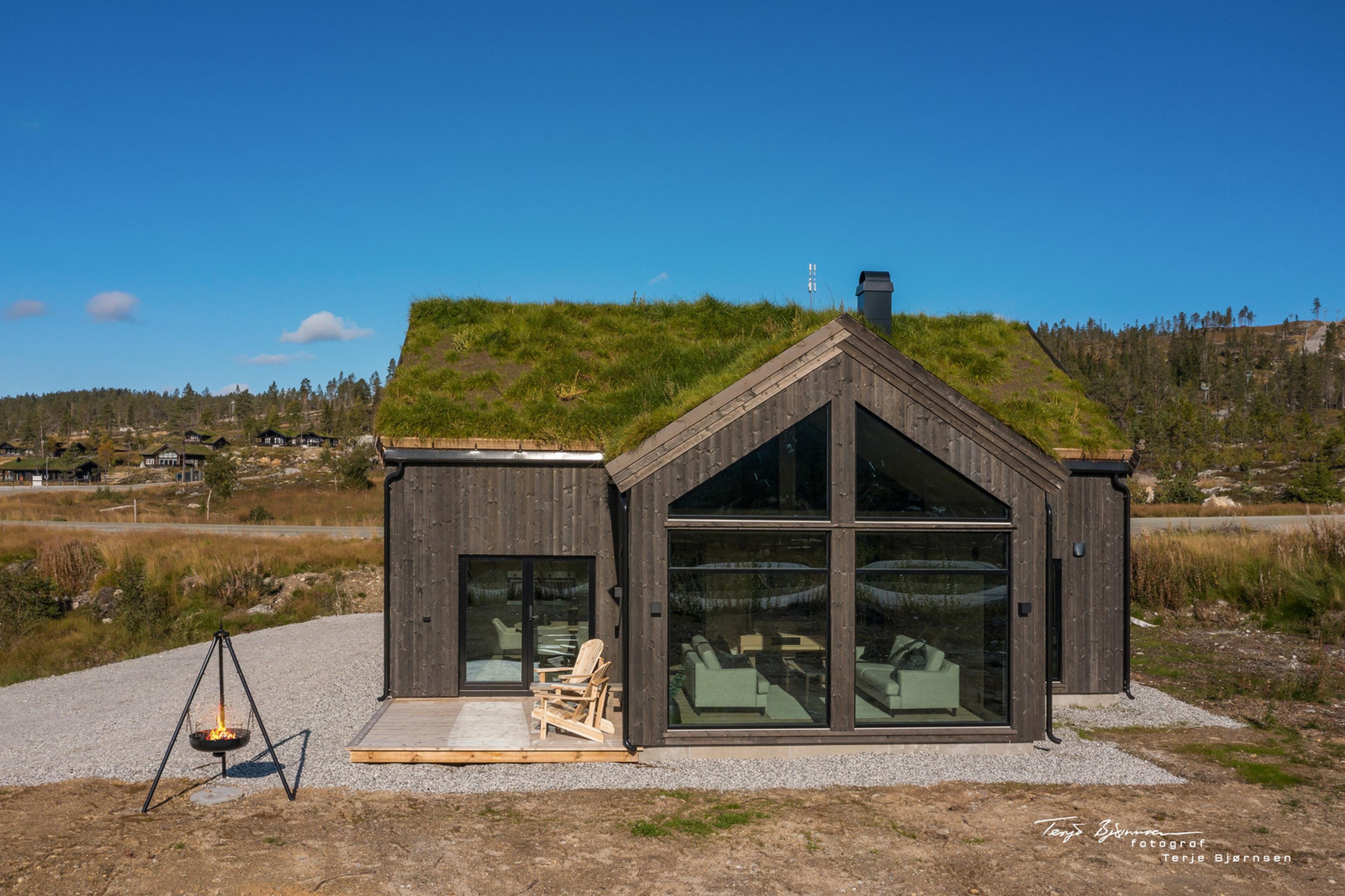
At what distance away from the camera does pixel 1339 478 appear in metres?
53.9

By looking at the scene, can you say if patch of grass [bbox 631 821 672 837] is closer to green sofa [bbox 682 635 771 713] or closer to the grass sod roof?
green sofa [bbox 682 635 771 713]

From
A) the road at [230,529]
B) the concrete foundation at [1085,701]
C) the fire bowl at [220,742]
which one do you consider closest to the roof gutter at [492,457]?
the fire bowl at [220,742]

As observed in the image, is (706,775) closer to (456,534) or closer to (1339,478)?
(456,534)

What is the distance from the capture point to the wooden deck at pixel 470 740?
880 cm

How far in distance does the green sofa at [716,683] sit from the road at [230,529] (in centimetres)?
2021

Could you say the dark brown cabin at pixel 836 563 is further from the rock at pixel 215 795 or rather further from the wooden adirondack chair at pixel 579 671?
the rock at pixel 215 795

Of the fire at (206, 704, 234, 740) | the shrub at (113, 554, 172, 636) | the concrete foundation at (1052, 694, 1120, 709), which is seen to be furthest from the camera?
the shrub at (113, 554, 172, 636)

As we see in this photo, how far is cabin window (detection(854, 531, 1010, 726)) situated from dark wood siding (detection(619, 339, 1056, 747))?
0.14 meters

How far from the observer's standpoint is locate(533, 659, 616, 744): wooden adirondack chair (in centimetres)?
934

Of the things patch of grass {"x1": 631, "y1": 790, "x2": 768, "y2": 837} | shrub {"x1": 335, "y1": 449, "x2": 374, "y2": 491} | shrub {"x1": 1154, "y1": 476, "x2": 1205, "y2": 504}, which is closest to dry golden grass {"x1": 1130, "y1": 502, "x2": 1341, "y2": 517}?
shrub {"x1": 1154, "y1": 476, "x2": 1205, "y2": 504}

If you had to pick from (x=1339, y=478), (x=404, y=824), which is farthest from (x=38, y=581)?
(x=1339, y=478)

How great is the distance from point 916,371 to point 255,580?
703 inches

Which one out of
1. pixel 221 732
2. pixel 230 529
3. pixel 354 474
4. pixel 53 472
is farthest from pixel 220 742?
pixel 53 472

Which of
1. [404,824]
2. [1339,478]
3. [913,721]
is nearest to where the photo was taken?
[404,824]
